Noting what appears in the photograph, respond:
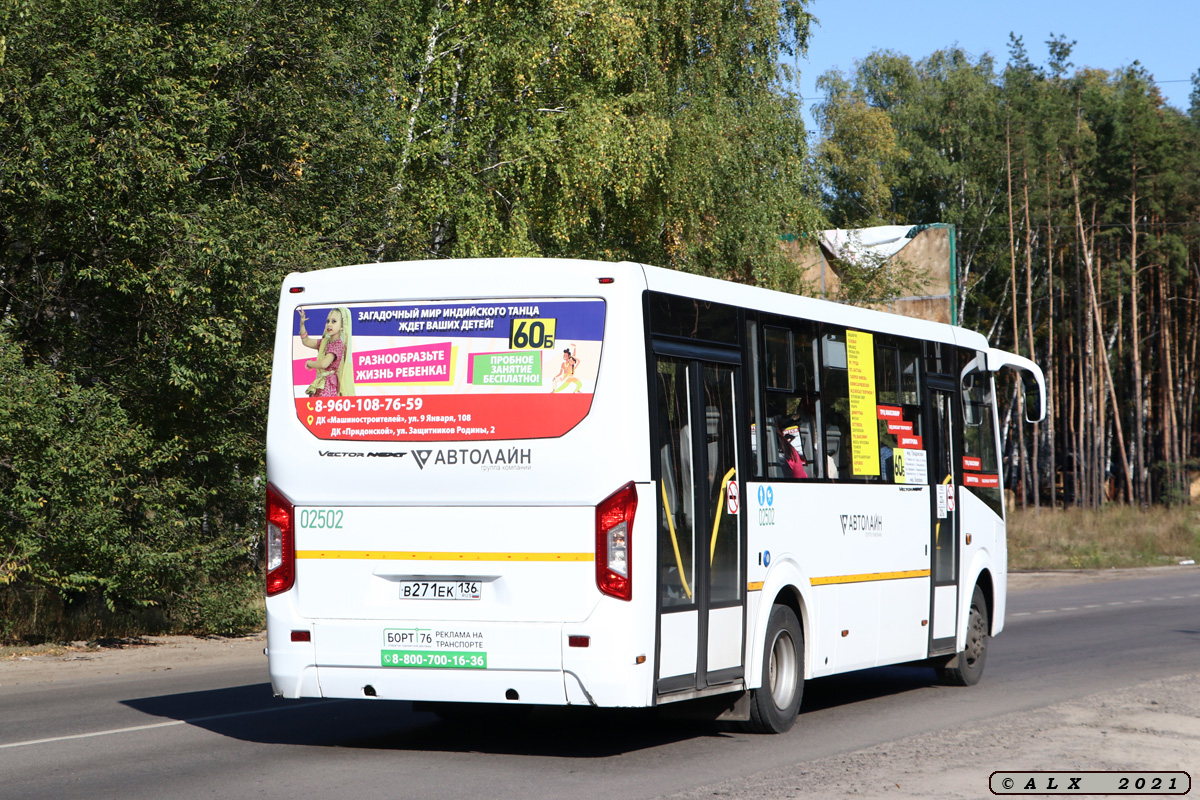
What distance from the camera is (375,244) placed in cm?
1936

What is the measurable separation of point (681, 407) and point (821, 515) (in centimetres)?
220

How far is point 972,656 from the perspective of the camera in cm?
1355

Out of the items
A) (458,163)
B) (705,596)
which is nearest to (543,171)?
(458,163)

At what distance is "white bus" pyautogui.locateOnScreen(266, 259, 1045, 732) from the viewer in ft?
27.8

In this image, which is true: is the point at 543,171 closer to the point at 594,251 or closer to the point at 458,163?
the point at 458,163

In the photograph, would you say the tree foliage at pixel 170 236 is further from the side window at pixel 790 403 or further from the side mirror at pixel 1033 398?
the side mirror at pixel 1033 398

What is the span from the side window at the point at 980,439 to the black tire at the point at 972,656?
1.04 m

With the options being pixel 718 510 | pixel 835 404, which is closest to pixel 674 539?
pixel 718 510

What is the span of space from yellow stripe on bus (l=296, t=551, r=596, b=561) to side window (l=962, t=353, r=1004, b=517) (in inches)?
248

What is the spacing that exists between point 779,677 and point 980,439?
4.84 metres

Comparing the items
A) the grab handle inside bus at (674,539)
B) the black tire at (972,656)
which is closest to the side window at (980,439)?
the black tire at (972,656)

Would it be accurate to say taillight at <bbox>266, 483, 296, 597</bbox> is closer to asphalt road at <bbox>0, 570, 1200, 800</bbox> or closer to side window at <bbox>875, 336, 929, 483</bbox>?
asphalt road at <bbox>0, 570, 1200, 800</bbox>

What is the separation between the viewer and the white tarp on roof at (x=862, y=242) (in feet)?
131

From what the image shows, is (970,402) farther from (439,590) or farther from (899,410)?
A: (439,590)
